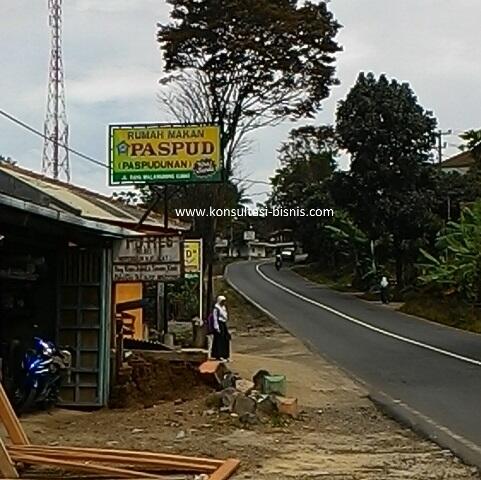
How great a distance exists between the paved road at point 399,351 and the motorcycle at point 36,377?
5283 mm

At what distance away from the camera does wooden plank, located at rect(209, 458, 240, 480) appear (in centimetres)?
941

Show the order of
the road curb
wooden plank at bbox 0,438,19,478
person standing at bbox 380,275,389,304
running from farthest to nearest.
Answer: person standing at bbox 380,275,389,304 < the road curb < wooden plank at bbox 0,438,19,478

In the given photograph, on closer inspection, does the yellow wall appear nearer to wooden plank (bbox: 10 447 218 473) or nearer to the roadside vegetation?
wooden plank (bbox: 10 447 218 473)

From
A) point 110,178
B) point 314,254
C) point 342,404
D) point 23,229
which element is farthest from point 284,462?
point 314,254

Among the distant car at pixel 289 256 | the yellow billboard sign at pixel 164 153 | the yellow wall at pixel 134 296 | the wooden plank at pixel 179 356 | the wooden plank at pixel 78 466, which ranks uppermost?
the yellow billboard sign at pixel 164 153

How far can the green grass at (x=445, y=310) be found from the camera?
36.4 meters

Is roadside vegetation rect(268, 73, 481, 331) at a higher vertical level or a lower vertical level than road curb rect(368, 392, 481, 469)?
higher

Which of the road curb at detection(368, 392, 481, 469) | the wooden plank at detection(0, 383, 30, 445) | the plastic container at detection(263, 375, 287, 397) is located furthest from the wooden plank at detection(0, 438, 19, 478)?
the plastic container at detection(263, 375, 287, 397)

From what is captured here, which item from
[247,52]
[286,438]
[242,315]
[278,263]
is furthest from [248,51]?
[278,263]

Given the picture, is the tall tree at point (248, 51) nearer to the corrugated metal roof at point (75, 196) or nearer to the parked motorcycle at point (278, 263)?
the corrugated metal roof at point (75, 196)

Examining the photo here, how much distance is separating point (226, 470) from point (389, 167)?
1537 inches

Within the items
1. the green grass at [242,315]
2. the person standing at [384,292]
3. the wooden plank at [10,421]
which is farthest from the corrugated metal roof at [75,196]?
the person standing at [384,292]

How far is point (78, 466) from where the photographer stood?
9.61m

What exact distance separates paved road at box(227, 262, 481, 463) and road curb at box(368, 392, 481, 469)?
46 mm
